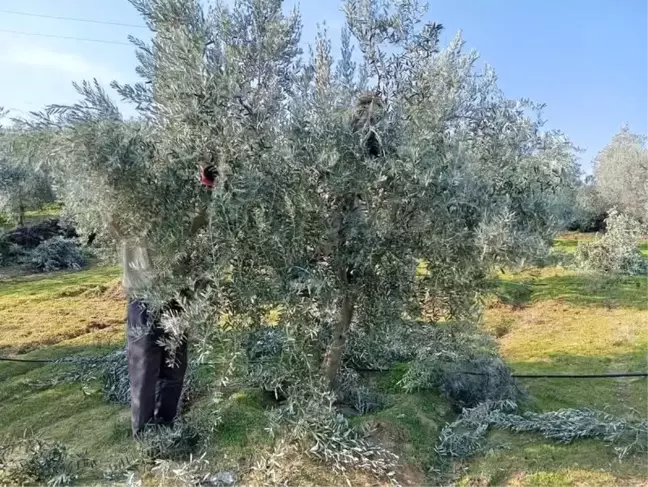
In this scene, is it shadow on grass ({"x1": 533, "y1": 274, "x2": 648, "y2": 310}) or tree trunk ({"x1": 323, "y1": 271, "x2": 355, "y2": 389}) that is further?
shadow on grass ({"x1": 533, "y1": 274, "x2": 648, "y2": 310})

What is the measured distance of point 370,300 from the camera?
14.2 feet

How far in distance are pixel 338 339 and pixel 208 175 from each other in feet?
5.84

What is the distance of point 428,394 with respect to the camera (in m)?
5.86

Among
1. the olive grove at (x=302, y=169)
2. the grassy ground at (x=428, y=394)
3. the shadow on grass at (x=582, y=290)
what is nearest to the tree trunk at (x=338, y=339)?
the olive grove at (x=302, y=169)

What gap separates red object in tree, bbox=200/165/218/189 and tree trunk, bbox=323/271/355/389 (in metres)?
1.22

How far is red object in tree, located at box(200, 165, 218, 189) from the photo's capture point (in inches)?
145

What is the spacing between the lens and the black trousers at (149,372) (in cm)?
438

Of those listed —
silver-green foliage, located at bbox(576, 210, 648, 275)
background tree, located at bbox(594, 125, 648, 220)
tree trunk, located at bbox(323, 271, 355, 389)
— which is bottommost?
tree trunk, located at bbox(323, 271, 355, 389)

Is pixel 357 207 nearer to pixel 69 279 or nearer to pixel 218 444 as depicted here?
pixel 218 444

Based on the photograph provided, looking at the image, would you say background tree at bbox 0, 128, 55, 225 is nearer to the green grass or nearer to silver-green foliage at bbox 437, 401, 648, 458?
silver-green foliage at bbox 437, 401, 648, 458

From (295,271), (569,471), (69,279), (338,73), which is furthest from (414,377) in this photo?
(69,279)

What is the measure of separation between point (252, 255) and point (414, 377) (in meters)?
2.90

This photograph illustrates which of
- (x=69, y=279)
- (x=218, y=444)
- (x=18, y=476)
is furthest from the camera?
(x=69, y=279)

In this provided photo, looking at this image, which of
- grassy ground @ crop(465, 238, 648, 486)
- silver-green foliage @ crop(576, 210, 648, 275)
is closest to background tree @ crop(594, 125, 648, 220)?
silver-green foliage @ crop(576, 210, 648, 275)
